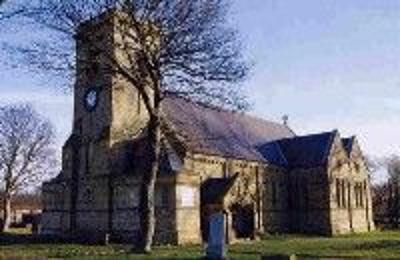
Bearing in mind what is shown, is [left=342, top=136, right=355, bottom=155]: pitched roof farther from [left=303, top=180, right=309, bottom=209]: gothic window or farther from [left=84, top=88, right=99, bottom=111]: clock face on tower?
[left=84, top=88, right=99, bottom=111]: clock face on tower

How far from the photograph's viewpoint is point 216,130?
54.6m

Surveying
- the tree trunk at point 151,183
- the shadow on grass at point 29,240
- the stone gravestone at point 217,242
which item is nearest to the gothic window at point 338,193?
the shadow on grass at point 29,240

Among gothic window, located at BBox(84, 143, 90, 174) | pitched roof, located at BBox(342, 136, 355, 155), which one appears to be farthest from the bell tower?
pitched roof, located at BBox(342, 136, 355, 155)

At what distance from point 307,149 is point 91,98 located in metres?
24.4

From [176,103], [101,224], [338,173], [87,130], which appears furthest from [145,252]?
[338,173]

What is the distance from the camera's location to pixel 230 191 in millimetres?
46875

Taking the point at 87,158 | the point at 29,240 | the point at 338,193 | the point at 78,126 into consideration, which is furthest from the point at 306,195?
the point at 29,240

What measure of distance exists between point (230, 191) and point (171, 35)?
18.8 metres

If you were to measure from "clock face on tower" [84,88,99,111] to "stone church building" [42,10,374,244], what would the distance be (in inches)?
3.4

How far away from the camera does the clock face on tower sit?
47438 mm

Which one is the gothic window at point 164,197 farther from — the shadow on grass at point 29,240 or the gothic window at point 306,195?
the gothic window at point 306,195

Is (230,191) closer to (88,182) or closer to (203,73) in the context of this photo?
(88,182)

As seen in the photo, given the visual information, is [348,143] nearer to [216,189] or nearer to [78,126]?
[216,189]

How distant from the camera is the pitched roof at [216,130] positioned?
4969cm
